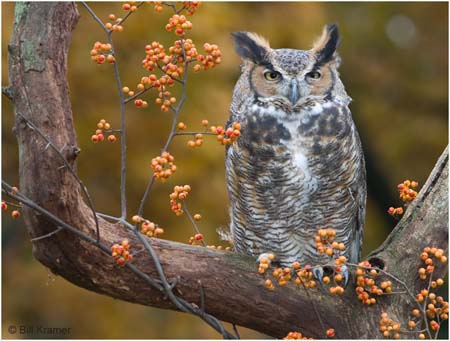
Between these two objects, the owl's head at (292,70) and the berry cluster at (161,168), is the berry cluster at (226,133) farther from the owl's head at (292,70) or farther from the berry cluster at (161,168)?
the owl's head at (292,70)

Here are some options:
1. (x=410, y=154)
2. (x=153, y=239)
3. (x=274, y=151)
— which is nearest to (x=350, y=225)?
(x=274, y=151)

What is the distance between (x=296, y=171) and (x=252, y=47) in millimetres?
548

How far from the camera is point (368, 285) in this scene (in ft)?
9.52

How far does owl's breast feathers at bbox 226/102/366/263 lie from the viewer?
3129 millimetres

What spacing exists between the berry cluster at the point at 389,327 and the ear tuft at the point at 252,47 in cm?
112

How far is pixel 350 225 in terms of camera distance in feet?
11.2

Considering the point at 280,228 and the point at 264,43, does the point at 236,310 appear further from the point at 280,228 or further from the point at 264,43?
the point at 264,43

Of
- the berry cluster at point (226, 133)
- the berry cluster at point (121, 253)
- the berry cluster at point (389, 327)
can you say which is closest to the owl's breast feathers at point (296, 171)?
the berry cluster at point (389, 327)

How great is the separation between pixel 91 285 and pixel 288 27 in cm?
355

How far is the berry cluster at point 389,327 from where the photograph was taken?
104 inches

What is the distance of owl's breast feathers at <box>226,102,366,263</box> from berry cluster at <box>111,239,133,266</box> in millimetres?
814

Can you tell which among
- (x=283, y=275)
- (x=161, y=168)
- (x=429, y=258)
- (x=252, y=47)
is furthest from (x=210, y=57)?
(x=429, y=258)
